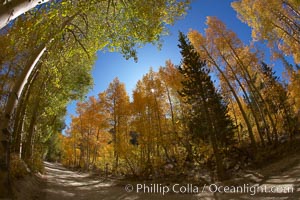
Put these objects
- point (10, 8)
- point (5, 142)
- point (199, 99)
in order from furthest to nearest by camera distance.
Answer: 1. point (199, 99)
2. point (5, 142)
3. point (10, 8)

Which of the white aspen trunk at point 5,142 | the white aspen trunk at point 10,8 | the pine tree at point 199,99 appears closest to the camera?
the white aspen trunk at point 10,8

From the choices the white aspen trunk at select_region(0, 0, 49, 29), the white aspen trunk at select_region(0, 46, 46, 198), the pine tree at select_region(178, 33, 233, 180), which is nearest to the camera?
the white aspen trunk at select_region(0, 0, 49, 29)

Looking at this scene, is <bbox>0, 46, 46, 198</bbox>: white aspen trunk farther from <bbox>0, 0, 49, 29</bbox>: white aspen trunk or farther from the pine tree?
the pine tree

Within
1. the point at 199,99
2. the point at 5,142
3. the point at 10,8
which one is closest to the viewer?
the point at 10,8

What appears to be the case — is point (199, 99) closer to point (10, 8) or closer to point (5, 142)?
point (5, 142)

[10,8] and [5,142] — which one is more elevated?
[10,8]

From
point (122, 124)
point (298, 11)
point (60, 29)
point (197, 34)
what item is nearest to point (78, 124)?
point (122, 124)

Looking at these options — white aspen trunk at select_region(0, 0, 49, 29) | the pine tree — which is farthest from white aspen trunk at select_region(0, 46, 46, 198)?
the pine tree

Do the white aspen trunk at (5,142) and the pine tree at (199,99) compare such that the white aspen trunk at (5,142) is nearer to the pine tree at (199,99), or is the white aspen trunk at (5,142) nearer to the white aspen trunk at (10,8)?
the white aspen trunk at (10,8)

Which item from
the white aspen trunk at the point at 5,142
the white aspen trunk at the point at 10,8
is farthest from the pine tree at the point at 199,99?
the white aspen trunk at the point at 10,8

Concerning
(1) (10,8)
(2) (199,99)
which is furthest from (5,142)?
(2) (199,99)

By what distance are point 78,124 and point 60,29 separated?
24.2 meters

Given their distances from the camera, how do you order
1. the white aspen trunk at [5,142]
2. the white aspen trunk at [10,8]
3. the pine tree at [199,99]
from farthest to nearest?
the pine tree at [199,99] < the white aspen trunk at [5,142] < the white aspen trunk at [10,8]

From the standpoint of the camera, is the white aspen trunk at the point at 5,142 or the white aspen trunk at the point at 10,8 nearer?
the white aspen trunk at the point at 10,8
